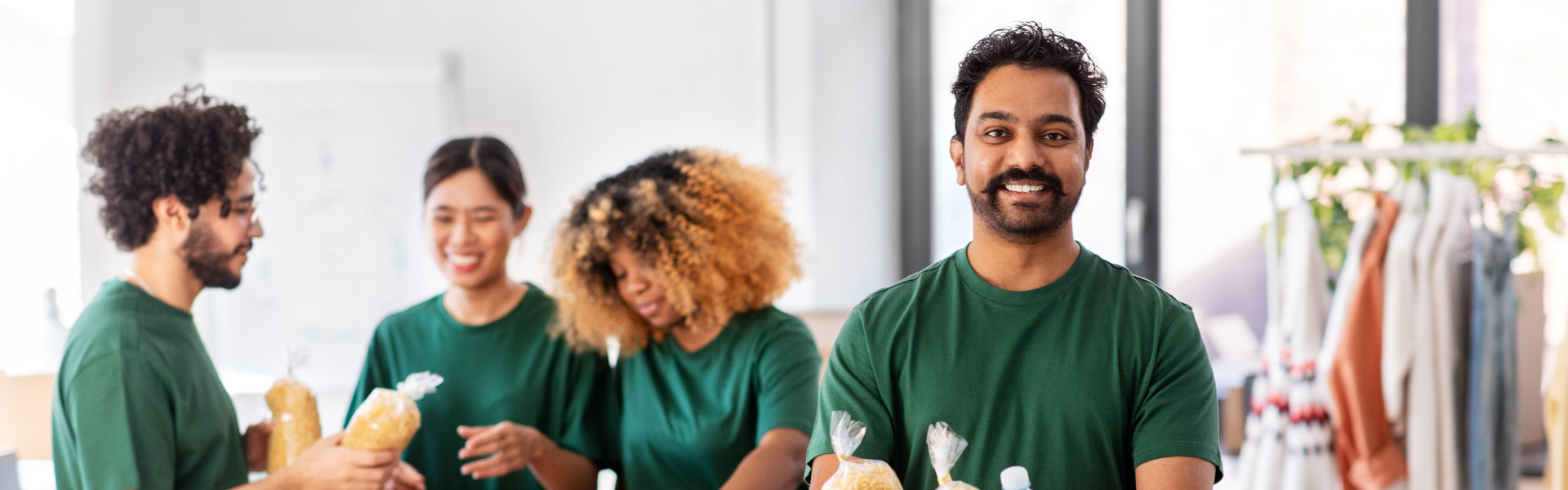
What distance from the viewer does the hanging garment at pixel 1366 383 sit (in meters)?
2.42

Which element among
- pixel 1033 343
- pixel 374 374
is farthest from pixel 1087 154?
pixel 374 374

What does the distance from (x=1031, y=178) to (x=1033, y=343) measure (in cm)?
20

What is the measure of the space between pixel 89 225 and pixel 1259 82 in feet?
12.4

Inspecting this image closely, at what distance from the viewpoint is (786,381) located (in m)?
2.02

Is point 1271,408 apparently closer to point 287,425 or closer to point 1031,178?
point 1031,178

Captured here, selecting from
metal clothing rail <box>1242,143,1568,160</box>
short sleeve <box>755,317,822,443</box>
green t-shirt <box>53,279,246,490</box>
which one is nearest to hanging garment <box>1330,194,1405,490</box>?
metal clothing rail <box>1242,143,1568,160</box>

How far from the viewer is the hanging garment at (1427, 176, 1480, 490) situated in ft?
7.82

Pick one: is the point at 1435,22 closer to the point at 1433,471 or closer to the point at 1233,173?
the point at 1233,173

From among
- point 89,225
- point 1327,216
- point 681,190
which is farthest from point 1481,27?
point 89,225

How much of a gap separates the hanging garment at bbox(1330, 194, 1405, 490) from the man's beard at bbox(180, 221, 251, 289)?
83.9 inches

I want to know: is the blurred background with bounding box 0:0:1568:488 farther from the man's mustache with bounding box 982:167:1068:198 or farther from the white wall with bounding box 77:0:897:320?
the man's mustache with bounding box 982:167:1068:198

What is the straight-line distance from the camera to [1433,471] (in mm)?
2387

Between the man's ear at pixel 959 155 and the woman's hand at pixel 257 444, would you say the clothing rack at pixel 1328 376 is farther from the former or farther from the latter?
the woman's hand at pixel 257 444

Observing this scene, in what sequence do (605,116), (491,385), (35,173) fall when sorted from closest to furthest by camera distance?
(491,385) < (35,173) < (605,116)
